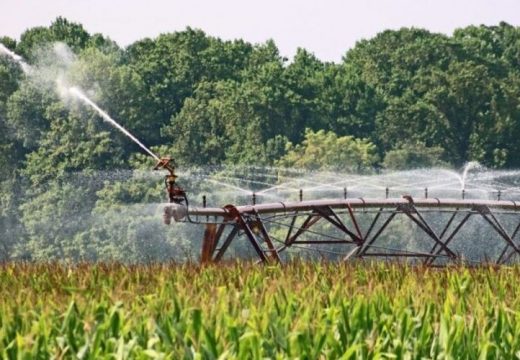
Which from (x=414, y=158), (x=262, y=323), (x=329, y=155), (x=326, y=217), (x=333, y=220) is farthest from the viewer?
(x=414, y=158)

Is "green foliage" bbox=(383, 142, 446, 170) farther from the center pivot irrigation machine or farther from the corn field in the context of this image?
the corn field

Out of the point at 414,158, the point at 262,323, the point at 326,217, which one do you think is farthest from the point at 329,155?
the point at 262,323

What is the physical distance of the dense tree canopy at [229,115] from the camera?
128375mm

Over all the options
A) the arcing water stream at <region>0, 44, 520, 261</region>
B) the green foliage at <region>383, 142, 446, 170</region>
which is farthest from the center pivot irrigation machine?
the green foliage at <region>383, 142, 446, 170</region>

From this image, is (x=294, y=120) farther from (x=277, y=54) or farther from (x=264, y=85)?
(x=277, y=54)

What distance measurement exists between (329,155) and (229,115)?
12.5 m

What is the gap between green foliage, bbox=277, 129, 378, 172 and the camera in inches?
4847

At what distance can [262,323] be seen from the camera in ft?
59.5

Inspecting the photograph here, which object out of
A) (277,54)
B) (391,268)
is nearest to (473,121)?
(277,54)

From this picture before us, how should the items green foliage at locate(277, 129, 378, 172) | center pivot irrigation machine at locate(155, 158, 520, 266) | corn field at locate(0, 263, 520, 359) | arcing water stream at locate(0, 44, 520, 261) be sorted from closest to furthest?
corn field at locate(0, 263, 520, 359) < center pivot irrigation machine at locate(155, 158, 520, 266) < arcing water stream at locate(0, 44, 520, 261) < green foliage at locate(277, 129, 378, 172)

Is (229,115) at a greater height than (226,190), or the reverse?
(229,115)

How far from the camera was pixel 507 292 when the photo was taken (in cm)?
2391

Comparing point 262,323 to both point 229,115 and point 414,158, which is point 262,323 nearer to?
point 414,158

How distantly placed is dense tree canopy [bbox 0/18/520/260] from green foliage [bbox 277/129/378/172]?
88 mm
